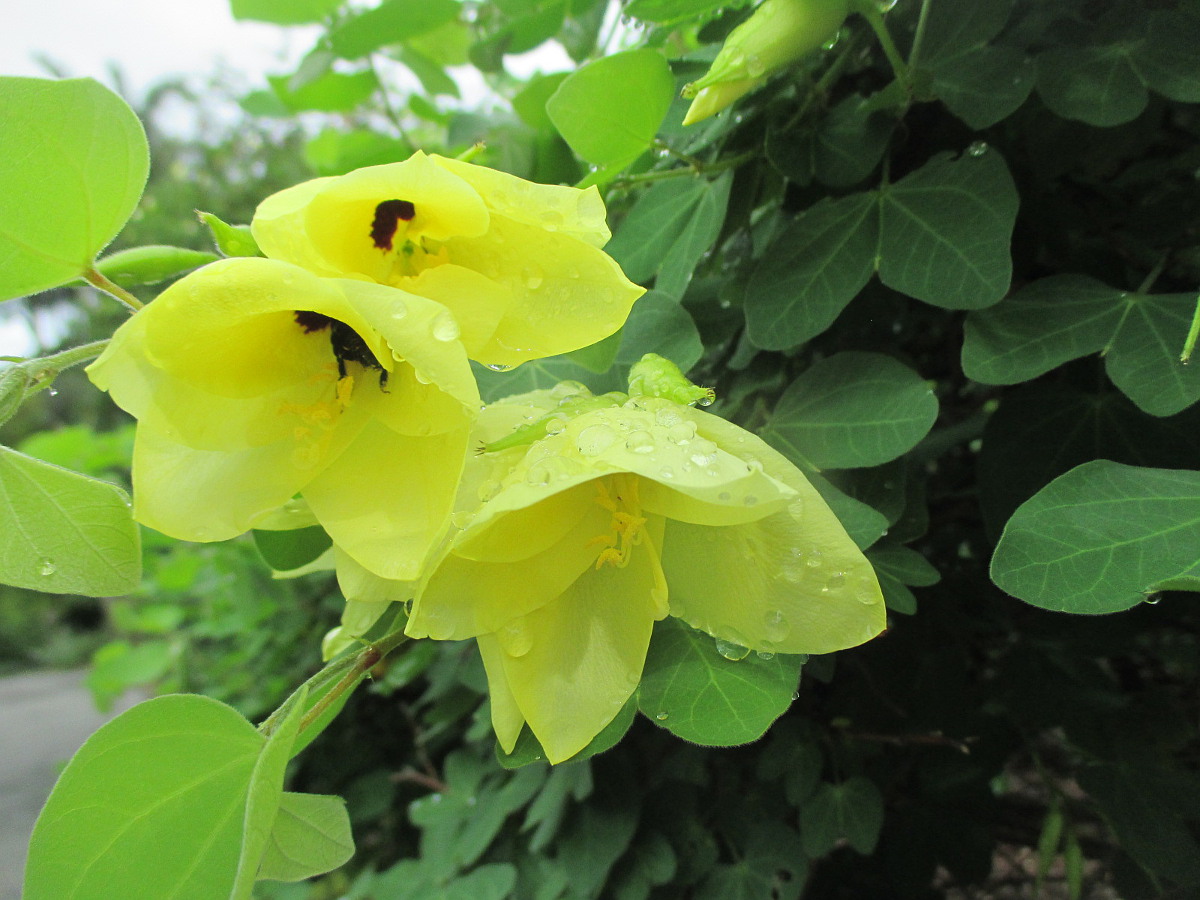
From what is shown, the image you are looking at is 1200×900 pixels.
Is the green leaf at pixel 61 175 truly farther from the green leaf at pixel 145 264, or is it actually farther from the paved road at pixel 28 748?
the paved road at pixel 28 748

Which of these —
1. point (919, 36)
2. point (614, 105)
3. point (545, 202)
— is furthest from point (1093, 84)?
point (545, 202)

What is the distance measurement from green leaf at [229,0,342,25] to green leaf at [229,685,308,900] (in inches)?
40.6

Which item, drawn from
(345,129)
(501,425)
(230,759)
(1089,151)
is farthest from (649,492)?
(345,129)

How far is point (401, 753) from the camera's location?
173cm

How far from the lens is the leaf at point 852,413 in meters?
0.56

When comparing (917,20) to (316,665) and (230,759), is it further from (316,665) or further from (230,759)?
(316,665)

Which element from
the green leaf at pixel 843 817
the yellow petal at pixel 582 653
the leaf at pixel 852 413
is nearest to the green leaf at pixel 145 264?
the yellow petal at pixel 582 653

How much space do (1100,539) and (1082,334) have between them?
224 mm

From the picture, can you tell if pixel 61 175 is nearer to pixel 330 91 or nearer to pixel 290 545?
pixel 290 545

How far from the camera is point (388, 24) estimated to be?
2.94 ft

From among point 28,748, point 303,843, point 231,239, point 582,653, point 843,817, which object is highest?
point 231,239

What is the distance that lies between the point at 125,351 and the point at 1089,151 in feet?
2.81

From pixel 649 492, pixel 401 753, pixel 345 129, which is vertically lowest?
pixel 401 753

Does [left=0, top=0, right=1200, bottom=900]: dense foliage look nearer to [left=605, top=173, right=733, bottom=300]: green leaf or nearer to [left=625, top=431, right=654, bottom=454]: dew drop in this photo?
[left=605, top=173, right=733, bottom=300]: green leaf
